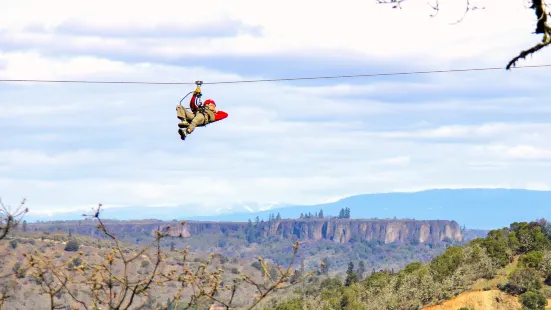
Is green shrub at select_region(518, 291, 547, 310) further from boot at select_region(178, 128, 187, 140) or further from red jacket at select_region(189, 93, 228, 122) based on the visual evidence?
boot at select_region(178, 128, 187, 140)

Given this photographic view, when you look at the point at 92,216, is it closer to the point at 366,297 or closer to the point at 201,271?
the point at 201,271

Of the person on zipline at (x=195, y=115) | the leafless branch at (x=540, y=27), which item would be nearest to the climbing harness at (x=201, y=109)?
the person on zipline at (x=195, y=115)

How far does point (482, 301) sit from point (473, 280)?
6950 millimetres

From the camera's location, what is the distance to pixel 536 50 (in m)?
14.1

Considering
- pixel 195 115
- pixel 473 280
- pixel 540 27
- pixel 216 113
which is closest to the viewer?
pixel 540 27

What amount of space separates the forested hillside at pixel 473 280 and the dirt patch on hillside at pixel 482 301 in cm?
11

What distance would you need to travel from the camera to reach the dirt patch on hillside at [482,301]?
323ft

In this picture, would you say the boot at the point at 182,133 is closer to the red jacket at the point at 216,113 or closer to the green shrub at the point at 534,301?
the red jacket at the point at 216,113

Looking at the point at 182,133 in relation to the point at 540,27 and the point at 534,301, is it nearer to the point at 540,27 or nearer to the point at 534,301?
the point at 540,27

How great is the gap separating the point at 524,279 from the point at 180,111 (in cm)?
7923

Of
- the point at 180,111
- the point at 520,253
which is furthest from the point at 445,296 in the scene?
the point at 180,111

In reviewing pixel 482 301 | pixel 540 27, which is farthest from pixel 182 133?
pixel 482 301

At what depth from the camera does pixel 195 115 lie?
26422 mm

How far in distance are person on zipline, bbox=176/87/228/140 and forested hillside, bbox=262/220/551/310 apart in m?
71.3
